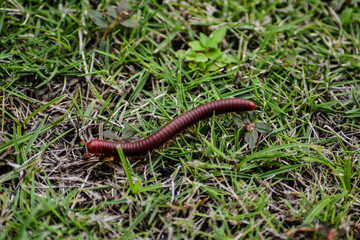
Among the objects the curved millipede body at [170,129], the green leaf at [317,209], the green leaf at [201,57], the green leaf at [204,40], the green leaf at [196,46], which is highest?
the green leaf at [204,40]

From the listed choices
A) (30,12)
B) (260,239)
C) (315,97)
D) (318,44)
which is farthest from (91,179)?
(318,44)

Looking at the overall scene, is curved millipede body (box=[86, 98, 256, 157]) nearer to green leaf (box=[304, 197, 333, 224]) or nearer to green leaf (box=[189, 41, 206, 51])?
green leaf (box=[189, 41, 206, 51])

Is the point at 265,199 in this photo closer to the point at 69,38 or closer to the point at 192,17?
the point at 192,17

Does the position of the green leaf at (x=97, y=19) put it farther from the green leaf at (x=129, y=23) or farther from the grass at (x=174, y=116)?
the green leaf at (x=129, y=23)

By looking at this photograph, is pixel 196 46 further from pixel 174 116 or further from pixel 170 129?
pixel 170 129

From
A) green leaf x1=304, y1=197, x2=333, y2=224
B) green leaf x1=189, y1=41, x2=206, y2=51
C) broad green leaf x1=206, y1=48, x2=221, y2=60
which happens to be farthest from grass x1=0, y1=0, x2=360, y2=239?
green leaf x1=189, y1=41, x2=206, y2=51

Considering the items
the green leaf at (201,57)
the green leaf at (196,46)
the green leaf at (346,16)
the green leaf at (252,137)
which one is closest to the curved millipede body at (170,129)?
the green leaf at (252,137)
